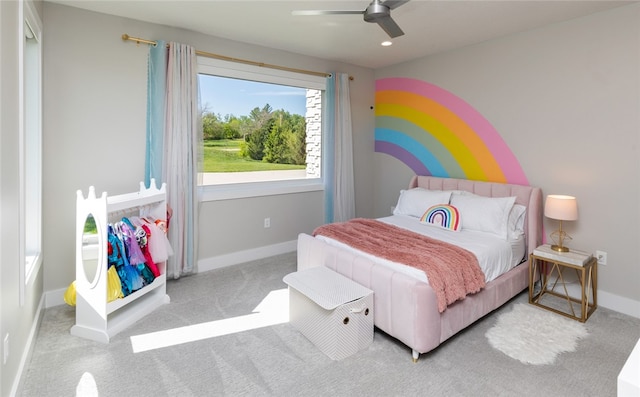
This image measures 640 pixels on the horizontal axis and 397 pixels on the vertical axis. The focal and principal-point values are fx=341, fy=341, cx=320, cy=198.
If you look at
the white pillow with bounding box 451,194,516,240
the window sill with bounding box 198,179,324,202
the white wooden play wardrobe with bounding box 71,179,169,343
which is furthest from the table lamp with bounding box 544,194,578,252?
the white wooden play wardrobe with bounding box 71,179,169,343

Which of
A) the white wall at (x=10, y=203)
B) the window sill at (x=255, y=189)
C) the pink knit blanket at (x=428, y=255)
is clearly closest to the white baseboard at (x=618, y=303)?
the pink knit blanket at (x=428, y=255)

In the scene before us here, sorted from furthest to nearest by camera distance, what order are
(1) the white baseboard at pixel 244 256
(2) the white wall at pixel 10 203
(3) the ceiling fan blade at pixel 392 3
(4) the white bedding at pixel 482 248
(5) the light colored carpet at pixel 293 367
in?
(1) the white baseboard at pixel 244 256
(4) the white bedding at pixel 482 248
(3) the ceiling fan blade at pixel 392 3
(5) the light colored carpet at pixel 293 367
(2) the white wall at pixel 10 203

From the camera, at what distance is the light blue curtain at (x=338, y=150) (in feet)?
14.9

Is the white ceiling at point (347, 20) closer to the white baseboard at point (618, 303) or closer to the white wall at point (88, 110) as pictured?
the white wall at point (88, 110)

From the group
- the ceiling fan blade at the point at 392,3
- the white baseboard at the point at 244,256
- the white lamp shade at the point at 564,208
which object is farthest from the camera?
the white baseboard at the point at 244,256

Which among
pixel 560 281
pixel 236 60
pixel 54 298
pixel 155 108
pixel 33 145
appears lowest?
pixel 54 298

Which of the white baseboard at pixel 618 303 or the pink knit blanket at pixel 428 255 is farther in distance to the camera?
the white baseboard at pixel 618 303

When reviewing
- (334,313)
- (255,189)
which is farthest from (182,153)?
(334,313)

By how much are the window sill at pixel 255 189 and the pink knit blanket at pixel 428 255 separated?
3.91 feet

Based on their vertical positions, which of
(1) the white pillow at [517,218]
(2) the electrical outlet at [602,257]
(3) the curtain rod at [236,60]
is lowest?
(2) the electrical outlet at [602,257]

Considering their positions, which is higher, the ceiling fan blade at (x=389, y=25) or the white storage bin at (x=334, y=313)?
the ceiling fan blade at (x=389, y=25)

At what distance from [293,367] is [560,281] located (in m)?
2.69

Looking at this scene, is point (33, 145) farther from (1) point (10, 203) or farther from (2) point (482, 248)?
(2) point (482, 248)

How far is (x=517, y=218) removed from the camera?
3271mm
